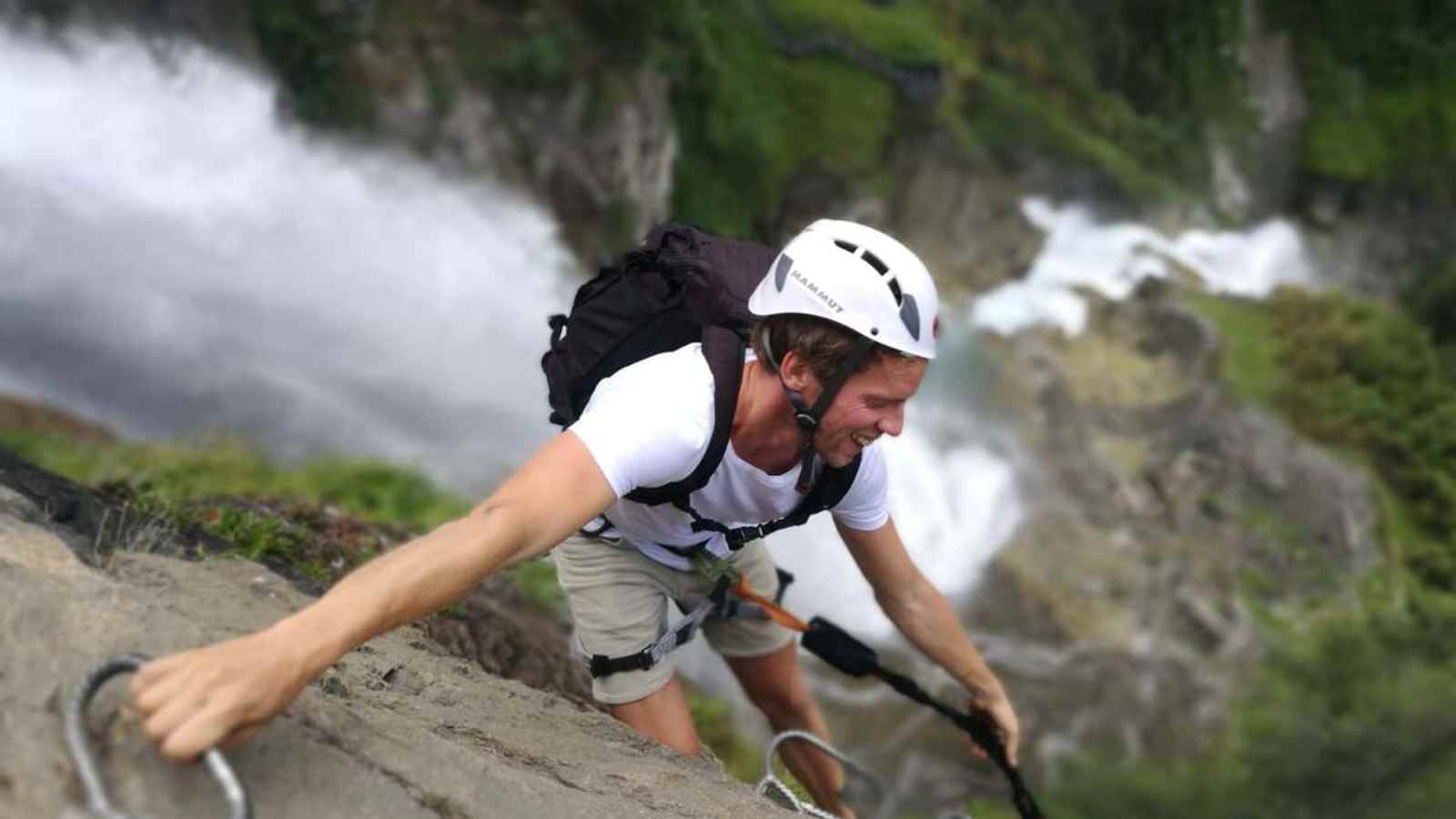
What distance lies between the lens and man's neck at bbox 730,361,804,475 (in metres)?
3.00

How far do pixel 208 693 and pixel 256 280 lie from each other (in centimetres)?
1043

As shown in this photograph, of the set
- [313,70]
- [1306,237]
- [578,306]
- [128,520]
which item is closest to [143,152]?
[313,70]

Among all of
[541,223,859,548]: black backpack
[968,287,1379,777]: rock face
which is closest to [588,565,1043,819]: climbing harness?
[541,223,859,548]: black backpack

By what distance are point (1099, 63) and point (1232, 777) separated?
20.3 meters

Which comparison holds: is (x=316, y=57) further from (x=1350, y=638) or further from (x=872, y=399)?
(x=872, y=399)

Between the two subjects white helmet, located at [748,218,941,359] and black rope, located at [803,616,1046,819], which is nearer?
white helmet, located at [748,218,941,359]

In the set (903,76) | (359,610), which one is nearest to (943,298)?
(903,76)

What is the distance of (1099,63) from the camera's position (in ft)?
81.0

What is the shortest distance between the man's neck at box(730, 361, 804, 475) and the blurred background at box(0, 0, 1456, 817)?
168 inches

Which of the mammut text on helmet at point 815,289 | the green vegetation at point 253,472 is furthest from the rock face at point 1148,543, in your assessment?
the mammut text on helmet at point 815,289

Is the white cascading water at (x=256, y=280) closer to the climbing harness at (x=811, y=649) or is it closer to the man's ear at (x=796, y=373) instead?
the climbing harness at (x=811, y=649)

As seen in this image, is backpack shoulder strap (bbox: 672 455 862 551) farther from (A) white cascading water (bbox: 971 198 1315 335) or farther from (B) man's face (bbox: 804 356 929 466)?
(A) white cascading water (bbox: 971 198 1315 335)

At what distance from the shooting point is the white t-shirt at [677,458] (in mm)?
2697

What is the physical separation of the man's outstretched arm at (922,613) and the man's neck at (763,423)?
64 centimetres
